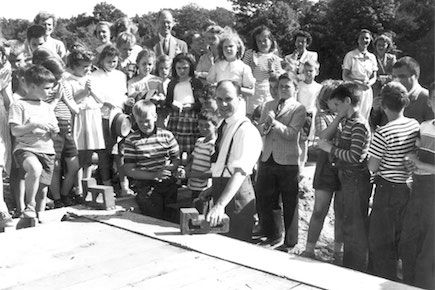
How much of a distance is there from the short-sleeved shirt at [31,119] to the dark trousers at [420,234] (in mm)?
2952

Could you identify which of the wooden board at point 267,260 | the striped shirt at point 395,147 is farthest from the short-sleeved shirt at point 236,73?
the wooden board at point 267,260

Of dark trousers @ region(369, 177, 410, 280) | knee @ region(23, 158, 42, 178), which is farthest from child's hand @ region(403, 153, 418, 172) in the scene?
knee @ region(23, 158, 42, 178)

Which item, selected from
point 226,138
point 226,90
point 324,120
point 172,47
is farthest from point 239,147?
point 172,47

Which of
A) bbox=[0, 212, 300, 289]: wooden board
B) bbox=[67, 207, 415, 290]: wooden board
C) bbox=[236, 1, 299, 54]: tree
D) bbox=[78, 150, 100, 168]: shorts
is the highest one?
bbox=[236, 1, 299, 54]: tree

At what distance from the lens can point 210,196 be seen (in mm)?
4562

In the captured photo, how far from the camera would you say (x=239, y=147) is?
388cm

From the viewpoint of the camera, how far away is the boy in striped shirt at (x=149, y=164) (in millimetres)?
4730

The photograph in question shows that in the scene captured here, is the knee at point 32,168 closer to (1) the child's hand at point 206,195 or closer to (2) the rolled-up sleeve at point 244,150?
(1) the child's hand at point 206,195

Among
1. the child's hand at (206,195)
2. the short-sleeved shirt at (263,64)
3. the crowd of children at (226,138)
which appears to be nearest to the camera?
the crowd of children at (226,138)

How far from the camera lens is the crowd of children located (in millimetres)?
4074

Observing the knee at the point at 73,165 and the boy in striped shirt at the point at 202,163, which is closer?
the boy in striped shirt at the point at 202,163

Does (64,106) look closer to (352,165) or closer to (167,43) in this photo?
(167,43)

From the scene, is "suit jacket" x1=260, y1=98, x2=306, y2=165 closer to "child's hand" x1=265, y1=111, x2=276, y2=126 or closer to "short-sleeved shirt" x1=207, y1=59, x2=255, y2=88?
"child's hand" x1=265, y1=111, x2=276, y2=126

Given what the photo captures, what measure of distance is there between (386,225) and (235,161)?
47.7 inches
